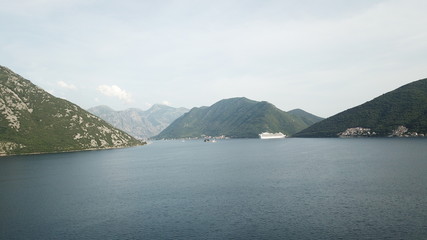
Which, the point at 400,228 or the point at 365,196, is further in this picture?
the point at 365,196

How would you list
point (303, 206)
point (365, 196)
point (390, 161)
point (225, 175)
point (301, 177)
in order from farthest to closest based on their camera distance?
point (390, 161)
point (225, 175)
point (301, 177)
point (365, 196)
point (303, 206)

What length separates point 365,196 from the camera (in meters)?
92.1

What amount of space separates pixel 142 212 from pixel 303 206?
153 feet

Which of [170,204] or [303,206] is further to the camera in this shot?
[170,204]

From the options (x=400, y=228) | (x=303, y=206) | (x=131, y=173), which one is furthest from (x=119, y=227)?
(x=131, y=173)

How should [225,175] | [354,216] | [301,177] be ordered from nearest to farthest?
[354,216], [301,177], [225,175]

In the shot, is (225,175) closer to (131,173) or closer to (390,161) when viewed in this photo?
(131,173)

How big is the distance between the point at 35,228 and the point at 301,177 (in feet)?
330

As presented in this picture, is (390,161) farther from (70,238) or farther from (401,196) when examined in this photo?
(70,238)

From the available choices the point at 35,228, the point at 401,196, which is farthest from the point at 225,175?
the point at 35,228

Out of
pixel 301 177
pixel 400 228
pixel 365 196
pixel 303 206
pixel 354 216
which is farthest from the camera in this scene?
pixel 301 177

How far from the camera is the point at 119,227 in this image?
2901 inches

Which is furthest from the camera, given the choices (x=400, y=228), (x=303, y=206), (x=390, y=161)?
(x=390, y=161)

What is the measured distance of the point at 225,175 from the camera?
148 meters
